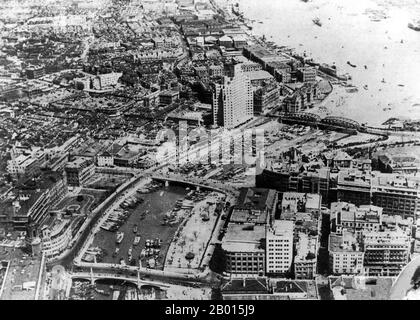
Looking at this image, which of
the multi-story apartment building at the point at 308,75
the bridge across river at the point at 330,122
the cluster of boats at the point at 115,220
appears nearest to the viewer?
the cluster of boats at the point at 115,220

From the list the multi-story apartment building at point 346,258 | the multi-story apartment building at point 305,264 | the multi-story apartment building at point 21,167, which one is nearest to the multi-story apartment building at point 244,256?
the multi-story apartment building at point 305,264

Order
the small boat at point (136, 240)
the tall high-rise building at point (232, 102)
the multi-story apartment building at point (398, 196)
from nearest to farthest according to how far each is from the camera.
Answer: the small boat at point (136, 240) < the multi-story apartment building at point (398, 196) < the tall high-rise building at point (232, 102)

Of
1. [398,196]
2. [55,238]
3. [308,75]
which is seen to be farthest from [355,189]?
[308,75]

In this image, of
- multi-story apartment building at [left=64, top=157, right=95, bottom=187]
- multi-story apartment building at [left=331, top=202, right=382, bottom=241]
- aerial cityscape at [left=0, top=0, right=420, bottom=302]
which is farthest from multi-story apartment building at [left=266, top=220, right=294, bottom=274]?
multi-story apartment building at [left=64, top=157, right=95, bottom=187]

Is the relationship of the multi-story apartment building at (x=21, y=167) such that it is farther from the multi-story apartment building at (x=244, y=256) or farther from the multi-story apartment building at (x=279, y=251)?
the multi-story apartment building at (x=279, y=251)

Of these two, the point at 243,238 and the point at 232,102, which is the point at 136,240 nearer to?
the point at 243,238

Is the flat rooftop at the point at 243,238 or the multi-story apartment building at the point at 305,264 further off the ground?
the flat rooftop at the point at 243,238

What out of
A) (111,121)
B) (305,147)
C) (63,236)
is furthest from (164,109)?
(63,236)
